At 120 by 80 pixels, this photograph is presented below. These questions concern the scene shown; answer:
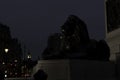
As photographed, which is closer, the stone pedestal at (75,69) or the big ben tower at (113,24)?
the stone pedestal at (75,69)

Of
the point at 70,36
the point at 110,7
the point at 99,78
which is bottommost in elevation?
the point at 99,78

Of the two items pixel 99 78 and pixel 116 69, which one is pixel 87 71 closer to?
pixel 99 78

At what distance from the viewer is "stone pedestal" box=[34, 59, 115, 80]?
585 inches

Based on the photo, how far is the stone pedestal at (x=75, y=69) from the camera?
1486 cm

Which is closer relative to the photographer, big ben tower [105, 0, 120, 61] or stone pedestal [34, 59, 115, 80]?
stone pedestal [34, 59, 115, 80]

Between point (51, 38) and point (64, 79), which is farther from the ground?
point (51, 38)

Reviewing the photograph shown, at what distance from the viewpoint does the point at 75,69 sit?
14961 mm

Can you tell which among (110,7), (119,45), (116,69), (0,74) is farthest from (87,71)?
(110,7)

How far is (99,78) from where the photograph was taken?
15688mm

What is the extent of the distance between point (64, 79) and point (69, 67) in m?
0.37

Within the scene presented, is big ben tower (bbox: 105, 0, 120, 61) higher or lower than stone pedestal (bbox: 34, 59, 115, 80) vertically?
higher

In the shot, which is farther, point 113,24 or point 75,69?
point 113,24

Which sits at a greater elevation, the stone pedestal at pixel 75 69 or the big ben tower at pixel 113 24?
the big ben tower at pixel 113 24

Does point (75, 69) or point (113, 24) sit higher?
point (113, 24)
